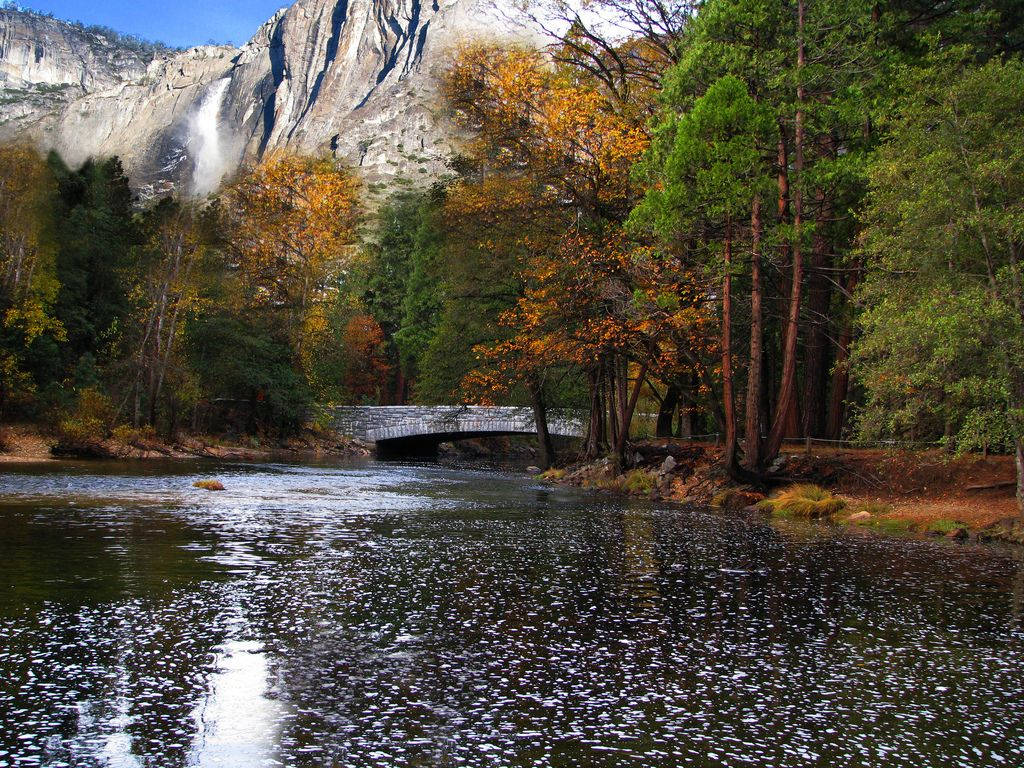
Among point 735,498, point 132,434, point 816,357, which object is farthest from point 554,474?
point 132,434

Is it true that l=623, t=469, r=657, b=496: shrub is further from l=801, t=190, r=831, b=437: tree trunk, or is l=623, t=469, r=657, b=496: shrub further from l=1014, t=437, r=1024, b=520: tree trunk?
l=1014, t=437, r=1024, b=520: tree trunk

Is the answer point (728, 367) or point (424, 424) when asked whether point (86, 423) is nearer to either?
point (424, 424)

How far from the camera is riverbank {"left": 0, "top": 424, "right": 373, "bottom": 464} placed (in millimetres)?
38875

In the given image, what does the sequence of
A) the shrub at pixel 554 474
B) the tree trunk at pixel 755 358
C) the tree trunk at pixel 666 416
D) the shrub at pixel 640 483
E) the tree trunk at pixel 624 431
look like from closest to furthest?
the tree trunk at pixel 755 358 < the shrub at pixel 640 483 < the tree trunk at pixel 624 431 < the shrub at pixel 554 474 < the tree trunk at pixel 666 416

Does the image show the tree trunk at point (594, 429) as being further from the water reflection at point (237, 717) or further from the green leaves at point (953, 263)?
the water reflection at point (237, 717)

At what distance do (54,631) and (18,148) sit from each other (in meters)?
44.3

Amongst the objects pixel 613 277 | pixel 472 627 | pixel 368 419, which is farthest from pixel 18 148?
pixel 472 627

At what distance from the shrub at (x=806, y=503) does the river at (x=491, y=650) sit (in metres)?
6.06

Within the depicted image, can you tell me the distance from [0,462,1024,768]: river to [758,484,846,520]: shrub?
606 centimetres

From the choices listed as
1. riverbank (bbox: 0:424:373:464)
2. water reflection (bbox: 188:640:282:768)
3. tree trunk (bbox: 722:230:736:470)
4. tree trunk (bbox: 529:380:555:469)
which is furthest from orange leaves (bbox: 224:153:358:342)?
water reflection (bbox: 188:640:282:768)

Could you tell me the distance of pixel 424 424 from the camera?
64.2 metres

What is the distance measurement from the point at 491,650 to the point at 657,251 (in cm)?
2090

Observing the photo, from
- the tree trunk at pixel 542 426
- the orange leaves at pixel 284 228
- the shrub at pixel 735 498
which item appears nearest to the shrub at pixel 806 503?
the shrub at pixel 735 498

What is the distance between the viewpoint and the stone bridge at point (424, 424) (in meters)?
57.4
